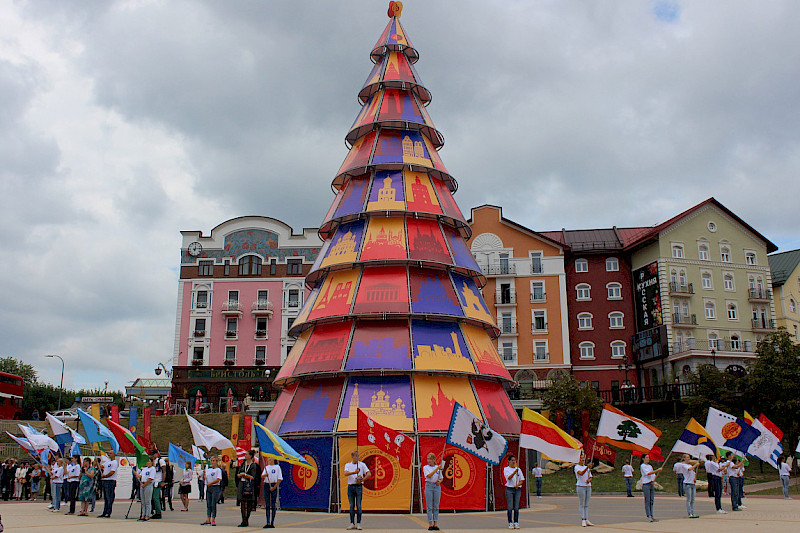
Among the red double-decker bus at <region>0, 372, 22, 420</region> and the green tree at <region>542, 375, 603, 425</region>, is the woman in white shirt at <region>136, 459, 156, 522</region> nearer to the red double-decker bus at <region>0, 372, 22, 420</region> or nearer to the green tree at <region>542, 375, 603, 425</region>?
the green tree at <region>542, 375, 603, 425</region>

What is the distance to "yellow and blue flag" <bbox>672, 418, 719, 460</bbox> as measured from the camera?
23.6 metres

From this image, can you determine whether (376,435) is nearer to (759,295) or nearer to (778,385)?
(778,385)

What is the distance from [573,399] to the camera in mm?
50469

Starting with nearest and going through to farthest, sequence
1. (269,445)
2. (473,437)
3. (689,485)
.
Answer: (269,445)
(473,437)
(689,485)

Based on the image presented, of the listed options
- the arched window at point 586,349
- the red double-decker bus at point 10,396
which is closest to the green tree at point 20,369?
the red double-decker bus at point 10,396

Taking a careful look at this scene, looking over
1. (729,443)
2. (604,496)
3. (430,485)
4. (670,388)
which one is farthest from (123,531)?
(670,388)

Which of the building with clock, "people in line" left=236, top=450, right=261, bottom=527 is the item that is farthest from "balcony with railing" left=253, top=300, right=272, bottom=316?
"people in line" left=236, top=450, right=261, bottom=527

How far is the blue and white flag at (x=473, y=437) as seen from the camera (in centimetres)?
1941

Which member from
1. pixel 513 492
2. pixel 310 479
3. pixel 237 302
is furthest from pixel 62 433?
pixel 237 302

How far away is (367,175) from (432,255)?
15.5ft

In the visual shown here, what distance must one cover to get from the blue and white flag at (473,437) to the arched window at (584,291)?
159 ft

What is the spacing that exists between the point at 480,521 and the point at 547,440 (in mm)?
3035

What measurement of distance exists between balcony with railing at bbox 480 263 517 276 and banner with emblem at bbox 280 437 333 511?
1712 inches

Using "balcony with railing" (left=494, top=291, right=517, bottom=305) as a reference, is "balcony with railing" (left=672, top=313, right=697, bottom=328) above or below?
below
